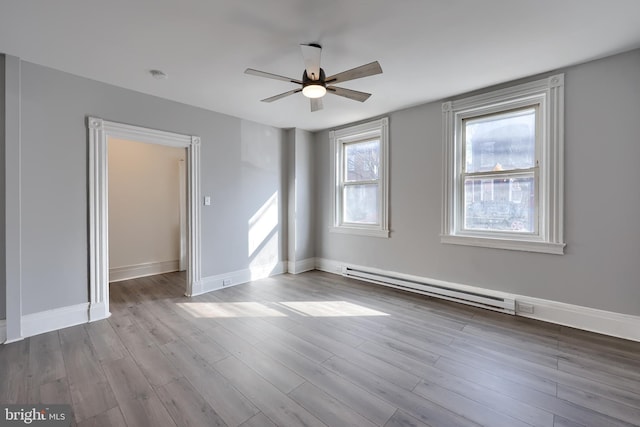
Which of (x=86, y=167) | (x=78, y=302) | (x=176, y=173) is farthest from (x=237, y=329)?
(x=176, y=173)

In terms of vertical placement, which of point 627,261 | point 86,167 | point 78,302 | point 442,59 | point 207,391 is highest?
point 442,59

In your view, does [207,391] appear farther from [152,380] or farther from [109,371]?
[109,371]

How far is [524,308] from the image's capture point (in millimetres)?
3031

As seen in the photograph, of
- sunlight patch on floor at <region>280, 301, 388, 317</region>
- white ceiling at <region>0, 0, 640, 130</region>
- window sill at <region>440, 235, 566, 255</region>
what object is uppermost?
white ceiling at <region>0, 0, 640, 130</region>

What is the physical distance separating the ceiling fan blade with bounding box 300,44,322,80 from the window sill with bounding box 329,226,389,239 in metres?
2.60

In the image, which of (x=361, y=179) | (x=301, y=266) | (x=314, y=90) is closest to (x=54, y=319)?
(x=301, y=266)

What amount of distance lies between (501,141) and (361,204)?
7.02 feet

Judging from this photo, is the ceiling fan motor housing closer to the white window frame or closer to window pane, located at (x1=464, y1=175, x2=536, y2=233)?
the white window frame

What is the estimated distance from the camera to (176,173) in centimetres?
516

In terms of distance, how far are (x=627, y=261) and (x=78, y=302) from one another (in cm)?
535

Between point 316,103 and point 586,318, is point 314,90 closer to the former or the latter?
point 316,103


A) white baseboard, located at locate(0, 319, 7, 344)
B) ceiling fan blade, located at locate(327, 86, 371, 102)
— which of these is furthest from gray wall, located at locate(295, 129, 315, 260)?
white baseboard, located at locate(0, 319, 7, 344)
